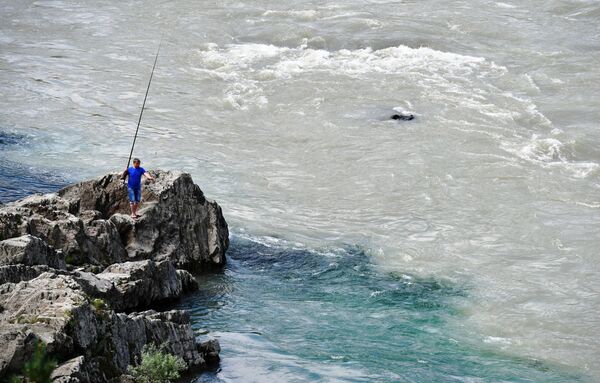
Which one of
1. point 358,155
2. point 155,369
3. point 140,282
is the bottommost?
point 358,155

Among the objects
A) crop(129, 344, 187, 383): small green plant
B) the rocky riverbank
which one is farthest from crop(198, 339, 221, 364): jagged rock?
crop(129, 344, 187, 383): small green plant

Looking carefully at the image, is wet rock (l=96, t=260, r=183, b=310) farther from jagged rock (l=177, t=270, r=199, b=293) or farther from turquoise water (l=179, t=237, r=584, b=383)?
turquoise water (l=179, t=237, r=584, b=383)

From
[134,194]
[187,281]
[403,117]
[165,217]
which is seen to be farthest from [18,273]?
[403,117]

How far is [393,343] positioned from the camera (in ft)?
51.9

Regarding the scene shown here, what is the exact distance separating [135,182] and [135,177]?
0.34 feet

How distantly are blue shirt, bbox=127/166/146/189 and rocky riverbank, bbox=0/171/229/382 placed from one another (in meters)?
0.59

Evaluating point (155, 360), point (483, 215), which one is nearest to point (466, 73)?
point (483, 215)

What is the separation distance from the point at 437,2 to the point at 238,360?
32.3m

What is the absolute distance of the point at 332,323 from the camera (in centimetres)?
1647

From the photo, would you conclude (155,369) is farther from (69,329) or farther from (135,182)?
(135,182)

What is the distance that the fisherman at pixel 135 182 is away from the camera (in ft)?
57.7

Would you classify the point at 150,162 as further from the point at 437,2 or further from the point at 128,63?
the point at 437,2

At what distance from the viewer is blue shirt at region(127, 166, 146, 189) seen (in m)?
17.5

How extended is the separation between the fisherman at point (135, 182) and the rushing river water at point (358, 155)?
201cm
